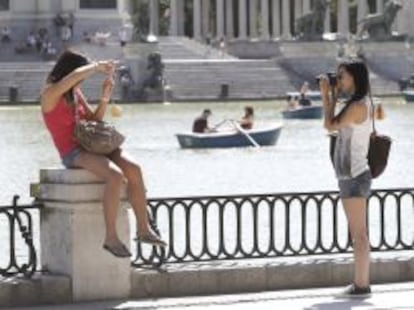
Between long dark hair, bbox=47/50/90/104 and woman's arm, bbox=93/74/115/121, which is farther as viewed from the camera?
woman's arm, bbox=93/74/115/121

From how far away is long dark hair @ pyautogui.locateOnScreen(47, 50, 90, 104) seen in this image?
14.5 metres

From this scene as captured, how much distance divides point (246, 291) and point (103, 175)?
216cm

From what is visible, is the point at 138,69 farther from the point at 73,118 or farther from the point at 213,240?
the point at 73,118

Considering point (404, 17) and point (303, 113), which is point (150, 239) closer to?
point (303, 113)

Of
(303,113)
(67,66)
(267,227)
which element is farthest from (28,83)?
(67,66)

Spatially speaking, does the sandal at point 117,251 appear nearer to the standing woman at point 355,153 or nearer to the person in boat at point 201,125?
the standing woman at point 355,153

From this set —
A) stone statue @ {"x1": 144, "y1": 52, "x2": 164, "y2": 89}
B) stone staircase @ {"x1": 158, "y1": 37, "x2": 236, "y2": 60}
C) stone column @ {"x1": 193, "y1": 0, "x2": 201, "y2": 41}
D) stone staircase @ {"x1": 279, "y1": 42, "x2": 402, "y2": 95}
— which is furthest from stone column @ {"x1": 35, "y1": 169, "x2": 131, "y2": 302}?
stone column @ {"x1": 193, "y1": 0, "x2": 201, "y2": 41}

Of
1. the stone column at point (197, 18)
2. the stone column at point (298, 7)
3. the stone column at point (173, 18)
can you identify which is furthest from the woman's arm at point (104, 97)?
the stone column at point (298, 7)

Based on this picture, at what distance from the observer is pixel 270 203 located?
16.1m

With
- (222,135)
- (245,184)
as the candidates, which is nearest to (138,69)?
(222,135)

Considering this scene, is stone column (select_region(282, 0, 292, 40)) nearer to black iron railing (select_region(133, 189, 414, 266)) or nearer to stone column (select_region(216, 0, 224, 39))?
stone column (select_region(216, 0, 224, 39))

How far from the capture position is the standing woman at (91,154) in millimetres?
14223

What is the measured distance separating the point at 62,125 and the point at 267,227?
36.6ft

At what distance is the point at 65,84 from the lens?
1434cm
